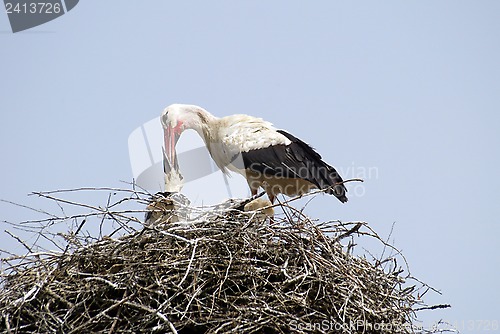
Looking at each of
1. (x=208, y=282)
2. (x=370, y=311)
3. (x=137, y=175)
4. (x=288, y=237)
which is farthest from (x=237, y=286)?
(x=137, y=175)

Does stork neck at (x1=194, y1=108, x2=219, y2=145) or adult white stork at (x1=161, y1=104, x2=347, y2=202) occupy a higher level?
stork neck at (x1=194, y1=108, x2=219, y2=145)

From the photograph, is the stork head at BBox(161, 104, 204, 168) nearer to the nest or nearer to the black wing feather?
the black wing feather

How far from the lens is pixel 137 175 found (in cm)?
642

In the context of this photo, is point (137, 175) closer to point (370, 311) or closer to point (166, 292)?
point (166, 292)

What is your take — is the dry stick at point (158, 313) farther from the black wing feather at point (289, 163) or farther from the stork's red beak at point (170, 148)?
the black wing feather at point (289, 163)

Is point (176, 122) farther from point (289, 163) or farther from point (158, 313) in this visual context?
point (158, 313)

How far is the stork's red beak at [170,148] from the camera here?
6.44 m

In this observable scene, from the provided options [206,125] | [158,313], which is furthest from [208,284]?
[206,125]

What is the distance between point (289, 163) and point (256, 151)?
11.4 inches

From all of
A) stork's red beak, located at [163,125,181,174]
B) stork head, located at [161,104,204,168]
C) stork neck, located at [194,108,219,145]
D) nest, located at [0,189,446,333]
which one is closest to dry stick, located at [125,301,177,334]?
nest, located at [0,189,446,333]

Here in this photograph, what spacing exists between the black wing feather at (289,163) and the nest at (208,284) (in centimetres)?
175

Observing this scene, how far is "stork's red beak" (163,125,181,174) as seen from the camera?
6443 mm

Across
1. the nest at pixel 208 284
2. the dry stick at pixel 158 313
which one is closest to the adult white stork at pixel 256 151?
the nest at pixel 208 284

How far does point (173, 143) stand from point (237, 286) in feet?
8.31
